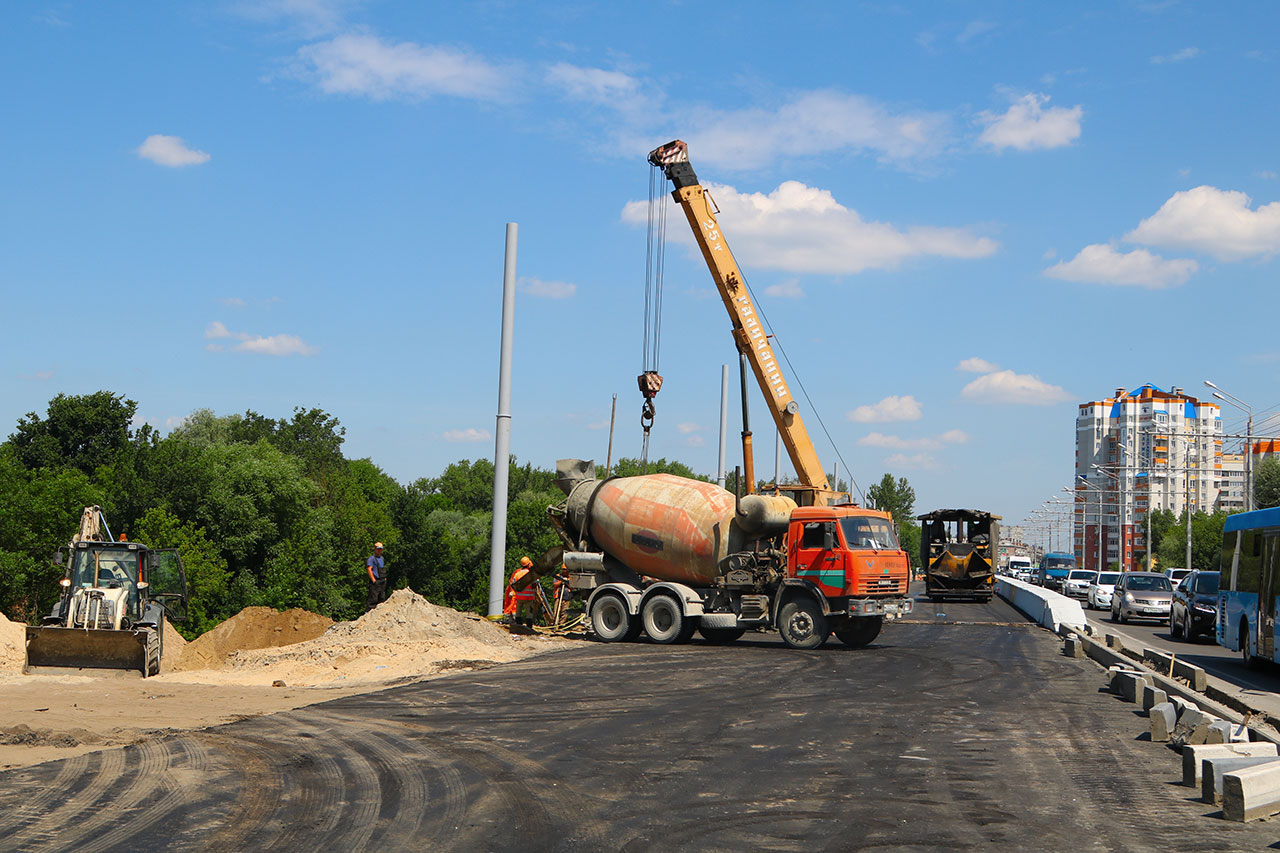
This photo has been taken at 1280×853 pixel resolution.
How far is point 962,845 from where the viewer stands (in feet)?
24.5

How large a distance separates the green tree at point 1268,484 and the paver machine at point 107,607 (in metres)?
60.7

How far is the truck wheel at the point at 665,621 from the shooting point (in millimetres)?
23000

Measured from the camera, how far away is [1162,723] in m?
11.6

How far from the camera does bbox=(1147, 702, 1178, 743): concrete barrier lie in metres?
11.6

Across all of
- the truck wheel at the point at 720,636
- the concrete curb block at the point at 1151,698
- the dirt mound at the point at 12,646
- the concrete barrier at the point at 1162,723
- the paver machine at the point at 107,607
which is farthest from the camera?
the truck wheel at the point at 720,636

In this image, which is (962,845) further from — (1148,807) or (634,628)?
(634,628)

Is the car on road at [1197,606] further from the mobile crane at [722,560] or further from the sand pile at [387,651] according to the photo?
the sand pile at [387,651]

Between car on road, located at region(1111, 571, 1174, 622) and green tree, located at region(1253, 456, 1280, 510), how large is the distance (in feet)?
109

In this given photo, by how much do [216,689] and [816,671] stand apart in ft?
29.4

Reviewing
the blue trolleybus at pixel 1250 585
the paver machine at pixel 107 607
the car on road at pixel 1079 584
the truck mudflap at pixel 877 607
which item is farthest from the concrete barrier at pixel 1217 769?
the car on road at pixel 1079 584

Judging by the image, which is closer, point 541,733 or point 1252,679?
point 541,733

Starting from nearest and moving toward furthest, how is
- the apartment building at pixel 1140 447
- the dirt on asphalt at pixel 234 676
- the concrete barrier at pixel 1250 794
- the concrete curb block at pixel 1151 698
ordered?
the concrete barrier at pixel 1250 794 < the dirt on asphalt at pixel 234 676 < the concrete curb block at pixel 1151 698 < the apartment building at pixel 1140 447

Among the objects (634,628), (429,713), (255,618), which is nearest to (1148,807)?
(429,713)

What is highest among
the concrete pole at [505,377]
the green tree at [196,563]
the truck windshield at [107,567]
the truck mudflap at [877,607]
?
the concrete pole at [505,377]
